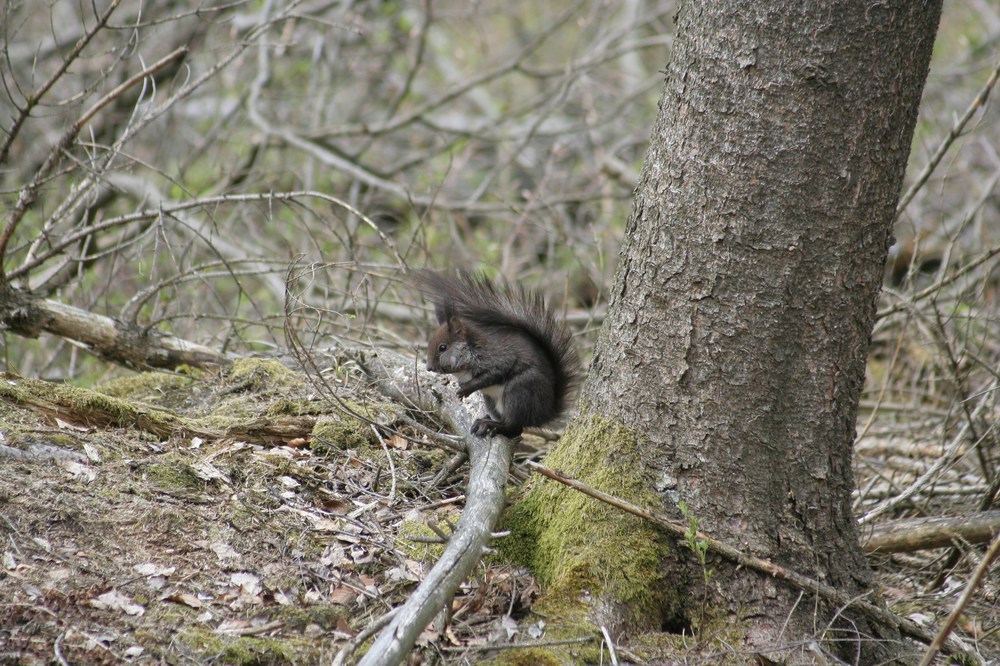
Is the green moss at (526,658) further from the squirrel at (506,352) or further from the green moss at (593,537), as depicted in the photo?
the squirrel at (506,352)

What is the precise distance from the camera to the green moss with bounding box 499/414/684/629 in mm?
2732

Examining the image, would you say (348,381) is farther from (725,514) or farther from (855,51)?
(855,51)

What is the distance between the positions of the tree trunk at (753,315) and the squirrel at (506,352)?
0.80 meters

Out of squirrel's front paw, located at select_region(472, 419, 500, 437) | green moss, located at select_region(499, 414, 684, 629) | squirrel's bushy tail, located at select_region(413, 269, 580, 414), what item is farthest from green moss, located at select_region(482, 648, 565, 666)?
squirrel's bushy tail, located at select_region(413, 269, 580, 414)

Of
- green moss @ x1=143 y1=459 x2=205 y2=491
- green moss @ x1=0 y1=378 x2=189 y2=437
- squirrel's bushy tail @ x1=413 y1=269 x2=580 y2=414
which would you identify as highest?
squirrel's bushy tail @ x1=413 y1=269 x2=580 y2=414

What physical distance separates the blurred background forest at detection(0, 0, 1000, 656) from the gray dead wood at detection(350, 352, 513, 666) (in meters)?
0.73

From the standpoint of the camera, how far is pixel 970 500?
13.9 feet

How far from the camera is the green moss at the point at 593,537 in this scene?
8.96ft

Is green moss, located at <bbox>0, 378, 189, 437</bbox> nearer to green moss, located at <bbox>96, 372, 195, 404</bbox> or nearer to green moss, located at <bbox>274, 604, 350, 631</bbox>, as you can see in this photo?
green moss, located at <bbox>96, 372, 195, 404</bbox>

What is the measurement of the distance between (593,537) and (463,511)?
442mm

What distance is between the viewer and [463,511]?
280cm

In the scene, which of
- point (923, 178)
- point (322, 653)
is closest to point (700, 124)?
point (322, 653)

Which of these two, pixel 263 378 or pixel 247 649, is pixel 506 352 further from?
pixel 247 649

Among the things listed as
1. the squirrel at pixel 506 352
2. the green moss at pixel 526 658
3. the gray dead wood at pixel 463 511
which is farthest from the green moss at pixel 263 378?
the green moss at pixel 526 658
